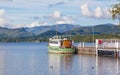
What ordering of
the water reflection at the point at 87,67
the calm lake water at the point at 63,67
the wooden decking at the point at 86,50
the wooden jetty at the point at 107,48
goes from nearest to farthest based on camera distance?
the water reflection at the point at 87,67 → the calm lake water at the point at 63,67 → the wooden jetty at the point at 107,48 → the wooden decking at the point at 86,50

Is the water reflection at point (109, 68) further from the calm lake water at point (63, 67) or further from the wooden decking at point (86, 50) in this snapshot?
the wooden decking at point (86, 50)

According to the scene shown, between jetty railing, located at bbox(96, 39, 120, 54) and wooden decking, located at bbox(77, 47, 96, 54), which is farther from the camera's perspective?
wooden decking, located at bbox(77, 47, 96, 54)

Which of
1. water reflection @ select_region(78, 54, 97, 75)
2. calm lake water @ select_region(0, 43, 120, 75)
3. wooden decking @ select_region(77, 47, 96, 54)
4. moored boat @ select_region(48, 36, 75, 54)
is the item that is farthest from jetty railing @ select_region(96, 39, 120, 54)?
moored boat @ select_region(48, 36, 75, 54)

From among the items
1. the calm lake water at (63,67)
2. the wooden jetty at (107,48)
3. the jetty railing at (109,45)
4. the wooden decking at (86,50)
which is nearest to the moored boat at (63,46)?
the wooden decking at (86,50)

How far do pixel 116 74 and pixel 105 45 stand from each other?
3948cm

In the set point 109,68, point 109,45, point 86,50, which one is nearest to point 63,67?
point 109,68

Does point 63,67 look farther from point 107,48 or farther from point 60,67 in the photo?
point 107,48

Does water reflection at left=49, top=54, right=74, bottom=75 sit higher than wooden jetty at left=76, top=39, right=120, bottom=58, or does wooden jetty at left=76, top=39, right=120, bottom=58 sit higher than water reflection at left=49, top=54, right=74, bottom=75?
wooden jetty at left=76, top=39, right=120, bottom=58

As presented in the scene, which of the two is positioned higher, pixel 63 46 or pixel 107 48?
pixel 107 48

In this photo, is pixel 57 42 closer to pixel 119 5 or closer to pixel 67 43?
pixel 67 43

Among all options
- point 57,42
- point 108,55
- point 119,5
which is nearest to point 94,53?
point 108,55

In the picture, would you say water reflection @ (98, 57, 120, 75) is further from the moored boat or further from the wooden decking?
the moored boat

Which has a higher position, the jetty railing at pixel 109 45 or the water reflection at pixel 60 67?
the jetty railing at pixel 109 45

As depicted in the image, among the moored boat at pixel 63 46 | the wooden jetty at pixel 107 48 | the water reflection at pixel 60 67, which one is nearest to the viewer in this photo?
the water reflection at pixel 60 67
